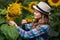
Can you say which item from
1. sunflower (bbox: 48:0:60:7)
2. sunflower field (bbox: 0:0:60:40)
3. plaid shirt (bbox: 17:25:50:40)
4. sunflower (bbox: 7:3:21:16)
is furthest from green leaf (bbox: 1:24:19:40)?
sunflower (bbox: 48:0:60:7)

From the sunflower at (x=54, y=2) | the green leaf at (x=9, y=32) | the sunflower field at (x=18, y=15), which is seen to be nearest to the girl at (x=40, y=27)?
the sunflower field at (x=18, y=15)

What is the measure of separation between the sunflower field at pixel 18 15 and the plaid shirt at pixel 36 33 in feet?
0.48

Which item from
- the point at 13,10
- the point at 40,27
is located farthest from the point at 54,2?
the point at 13,10

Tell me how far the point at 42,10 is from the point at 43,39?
1.13 feet

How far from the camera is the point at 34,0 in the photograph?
5305mm

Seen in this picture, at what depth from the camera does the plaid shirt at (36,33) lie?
3.77 m

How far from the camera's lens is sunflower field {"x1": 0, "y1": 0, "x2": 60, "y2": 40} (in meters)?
3.39

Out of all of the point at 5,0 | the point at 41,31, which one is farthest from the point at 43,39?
the point at 5,0

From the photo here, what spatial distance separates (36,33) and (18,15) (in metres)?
0.31

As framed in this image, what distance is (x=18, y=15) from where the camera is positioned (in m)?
3.71

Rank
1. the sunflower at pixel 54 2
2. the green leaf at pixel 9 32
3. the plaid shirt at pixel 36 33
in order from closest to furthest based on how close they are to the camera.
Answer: the green leaf at pixel 9 32
the plaid shirt at pixel 36 33
the sunflower at pixel 54 2

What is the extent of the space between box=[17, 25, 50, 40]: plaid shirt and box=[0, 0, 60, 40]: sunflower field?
0.48 ft

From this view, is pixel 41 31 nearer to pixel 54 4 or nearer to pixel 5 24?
pixel 5 24

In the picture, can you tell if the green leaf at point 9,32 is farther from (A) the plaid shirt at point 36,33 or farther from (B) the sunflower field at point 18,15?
(A) the plaid shirt at point 36,33
